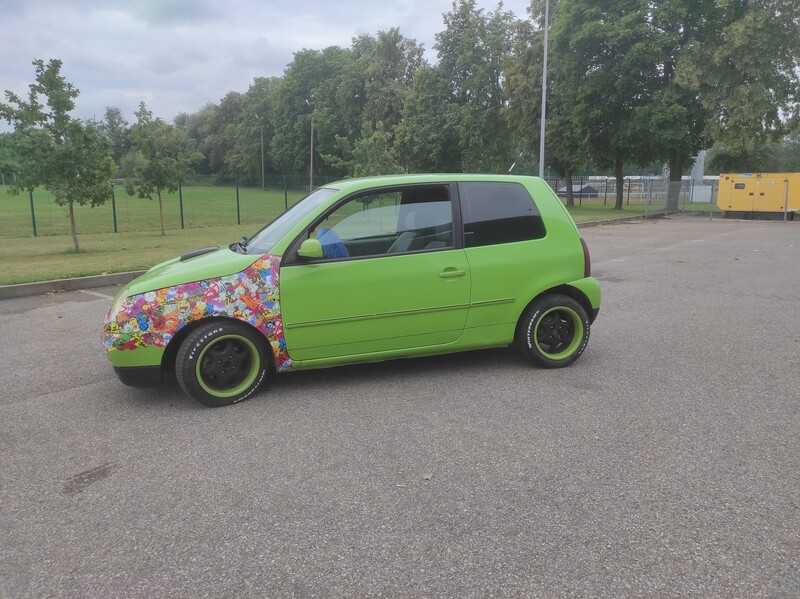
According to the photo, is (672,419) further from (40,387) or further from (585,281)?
(40,387)

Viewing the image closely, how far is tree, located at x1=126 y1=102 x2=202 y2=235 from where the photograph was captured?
64.6ft

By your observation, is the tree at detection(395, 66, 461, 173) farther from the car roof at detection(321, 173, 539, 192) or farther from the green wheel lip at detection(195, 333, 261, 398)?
the green wheel lip at detection(195, 333, 261, 398)

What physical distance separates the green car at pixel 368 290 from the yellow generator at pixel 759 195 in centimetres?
2688

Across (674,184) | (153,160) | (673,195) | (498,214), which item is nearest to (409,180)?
(498,214)

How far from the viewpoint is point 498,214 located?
17.0ft

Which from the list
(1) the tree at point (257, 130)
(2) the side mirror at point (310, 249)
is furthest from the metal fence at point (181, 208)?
(1) the tree at point (257, 130)

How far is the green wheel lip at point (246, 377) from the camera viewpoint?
4480 mm

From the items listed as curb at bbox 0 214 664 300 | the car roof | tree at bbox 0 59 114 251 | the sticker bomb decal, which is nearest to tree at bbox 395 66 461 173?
tree at bbox 0 59 114 251

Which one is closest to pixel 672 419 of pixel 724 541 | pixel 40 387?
pixel 724 541

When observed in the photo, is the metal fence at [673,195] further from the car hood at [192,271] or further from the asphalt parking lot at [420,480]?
the car hood at [192,271]

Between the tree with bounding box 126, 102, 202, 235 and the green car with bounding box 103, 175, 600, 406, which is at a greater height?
the tree with bounding box 126, 102, 202, 235

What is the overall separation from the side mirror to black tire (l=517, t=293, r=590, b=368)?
6.26ft

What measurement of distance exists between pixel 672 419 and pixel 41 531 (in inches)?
151

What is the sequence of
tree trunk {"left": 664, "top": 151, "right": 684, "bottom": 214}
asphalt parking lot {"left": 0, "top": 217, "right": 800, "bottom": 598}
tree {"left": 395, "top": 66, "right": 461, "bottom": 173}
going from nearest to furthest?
asphalt parking lot {"left": 0, "top": 217, "right": 800, "bottom": 598}, tree trunk {"left": 664, "top": 151, "right": 684, "bottom": 214}, tree {"left": 395, "top": 66, "right": 461, "bottom": 173}
